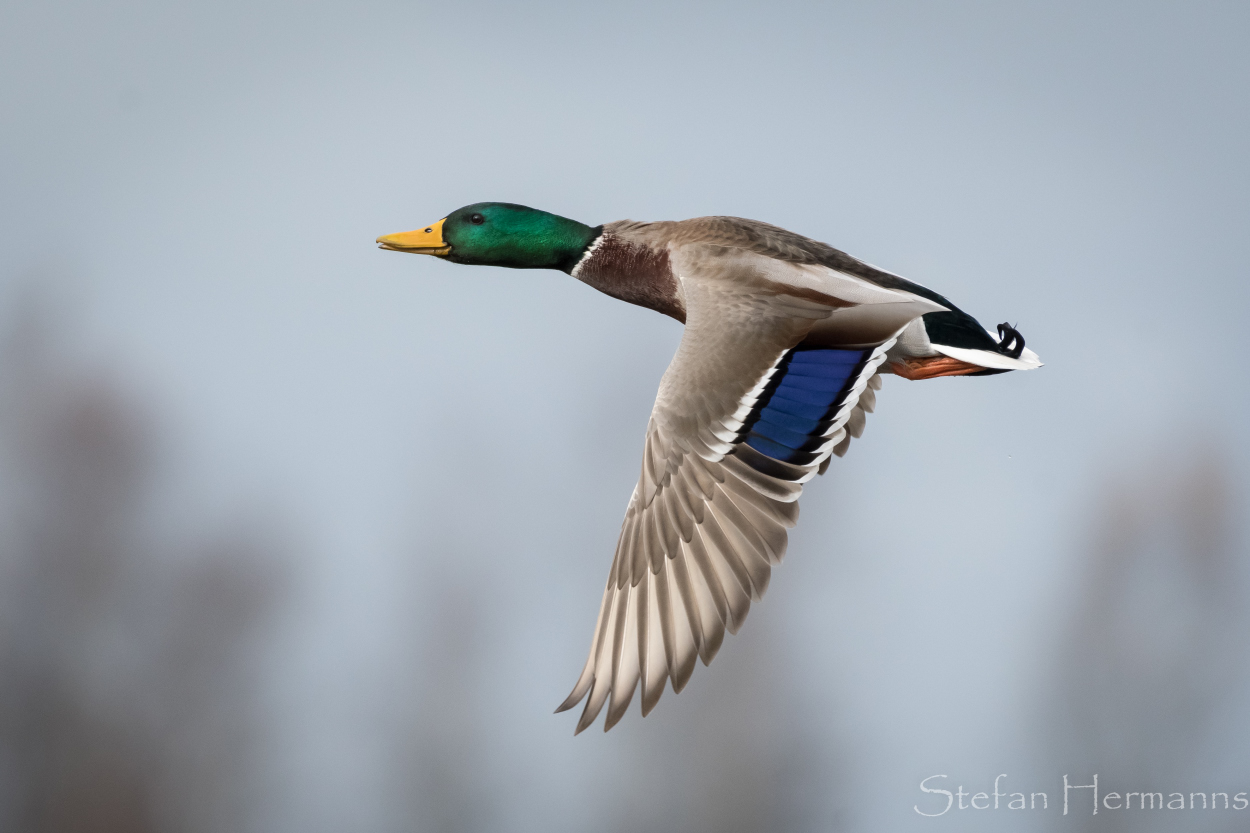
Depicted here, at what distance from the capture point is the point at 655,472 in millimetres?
3865

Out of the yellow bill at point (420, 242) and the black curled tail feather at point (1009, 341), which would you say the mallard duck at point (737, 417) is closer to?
the black curled tail feather at point (1009, 341)

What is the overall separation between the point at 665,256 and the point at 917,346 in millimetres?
977

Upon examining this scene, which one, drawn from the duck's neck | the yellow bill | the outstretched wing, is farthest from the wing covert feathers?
the yellow bill

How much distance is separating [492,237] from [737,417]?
165cm

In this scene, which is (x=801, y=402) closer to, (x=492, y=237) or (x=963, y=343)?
(x=963, y=343)

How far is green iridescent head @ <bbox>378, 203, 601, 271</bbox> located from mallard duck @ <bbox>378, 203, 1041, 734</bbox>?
711 millimetres

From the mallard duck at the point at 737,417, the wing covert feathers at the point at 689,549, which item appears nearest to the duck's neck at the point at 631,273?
the mallard duck at the point at 737,417

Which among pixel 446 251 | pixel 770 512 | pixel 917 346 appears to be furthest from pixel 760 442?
pixel 446 251

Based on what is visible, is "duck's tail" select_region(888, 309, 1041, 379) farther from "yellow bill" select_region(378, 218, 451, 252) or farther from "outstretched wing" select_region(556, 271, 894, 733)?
"yellow bill" select_region(378, 218, 451, 252)

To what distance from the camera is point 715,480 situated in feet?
12.4

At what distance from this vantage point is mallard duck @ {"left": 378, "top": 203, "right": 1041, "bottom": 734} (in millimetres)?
3629

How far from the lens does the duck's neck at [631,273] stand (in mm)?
4395

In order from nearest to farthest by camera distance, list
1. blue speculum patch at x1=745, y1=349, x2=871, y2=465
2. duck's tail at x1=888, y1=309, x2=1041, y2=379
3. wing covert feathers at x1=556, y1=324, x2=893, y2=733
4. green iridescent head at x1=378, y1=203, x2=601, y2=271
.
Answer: wing covert feathers at x1=556, y1=324, x2=893, y2=733, blue speculum patch at x1=745, y1=349, x2=871, y2=465, duck's tail at x1=888, y1=309, x2=1041, y2=379, green iridescent head at x1=378, y1=203, x2=601, y2=271

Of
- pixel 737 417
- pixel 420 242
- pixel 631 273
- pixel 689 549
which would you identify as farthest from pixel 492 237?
pixel 689 549
